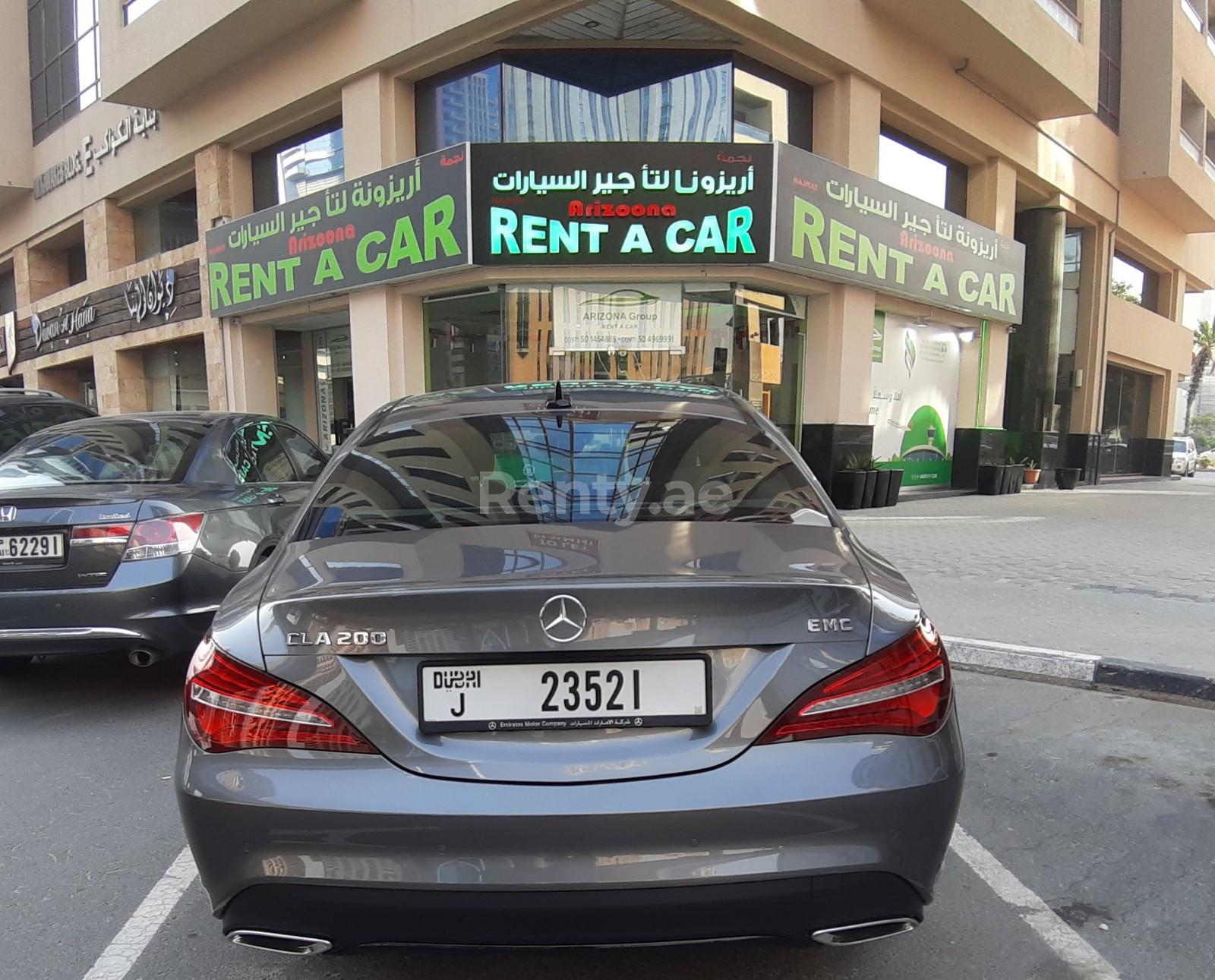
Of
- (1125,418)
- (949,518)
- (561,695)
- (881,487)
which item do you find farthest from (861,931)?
(1125,418)

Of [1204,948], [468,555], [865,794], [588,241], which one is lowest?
[1204,948]

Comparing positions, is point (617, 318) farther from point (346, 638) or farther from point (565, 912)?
point (565, 912)

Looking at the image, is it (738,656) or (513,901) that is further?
(738,656)

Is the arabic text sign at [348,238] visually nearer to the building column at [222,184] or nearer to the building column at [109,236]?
the building column at [222,184]

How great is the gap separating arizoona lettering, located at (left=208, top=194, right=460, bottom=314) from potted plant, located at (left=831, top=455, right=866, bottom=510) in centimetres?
660

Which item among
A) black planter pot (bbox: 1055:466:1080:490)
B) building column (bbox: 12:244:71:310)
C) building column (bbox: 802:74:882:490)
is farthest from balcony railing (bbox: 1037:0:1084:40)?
building column (bbox: 12:244:71:310)

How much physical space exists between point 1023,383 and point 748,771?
18.3 m

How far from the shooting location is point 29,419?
7.33m

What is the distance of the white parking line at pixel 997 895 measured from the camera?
205 cm

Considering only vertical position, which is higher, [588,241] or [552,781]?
[588,241]

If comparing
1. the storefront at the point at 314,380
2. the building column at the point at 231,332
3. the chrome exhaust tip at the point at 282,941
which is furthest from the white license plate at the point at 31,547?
the building column at the point at 231,332

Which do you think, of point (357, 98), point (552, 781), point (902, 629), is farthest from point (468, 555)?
point (357, 98)

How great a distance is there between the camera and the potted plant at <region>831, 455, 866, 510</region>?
11.9m

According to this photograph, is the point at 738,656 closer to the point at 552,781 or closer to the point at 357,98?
the point at 552,781
